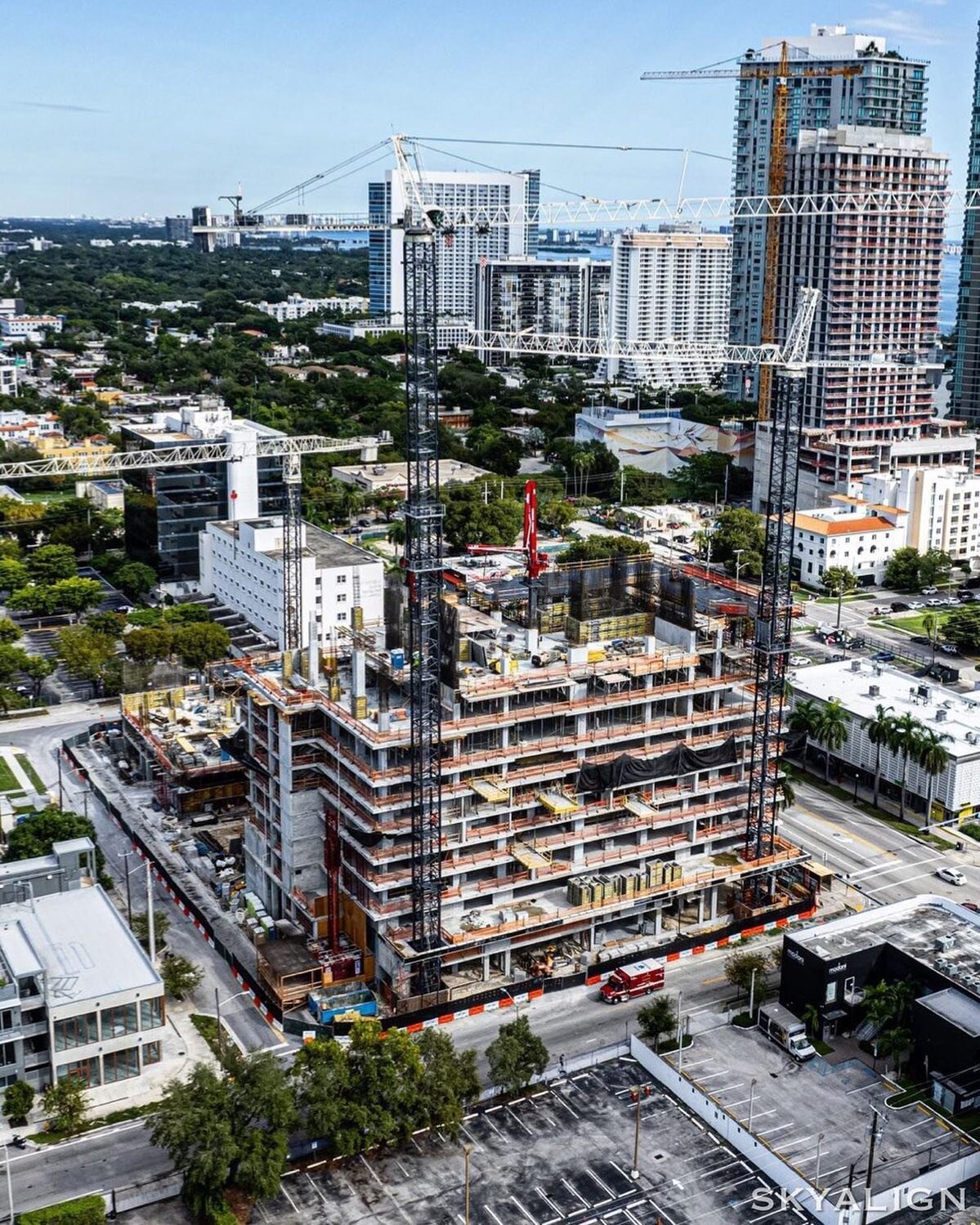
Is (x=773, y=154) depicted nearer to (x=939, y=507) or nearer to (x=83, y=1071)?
(x=939, y=507)

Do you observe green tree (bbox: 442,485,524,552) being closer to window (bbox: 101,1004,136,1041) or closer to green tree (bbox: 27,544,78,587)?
green tree (bbox: 27,544,78,587)

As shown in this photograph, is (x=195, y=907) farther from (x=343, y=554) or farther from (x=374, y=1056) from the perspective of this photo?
(x=343, y=554)

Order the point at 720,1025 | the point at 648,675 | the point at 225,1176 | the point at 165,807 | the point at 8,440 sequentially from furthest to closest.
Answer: the point at 8,440 < the point at 165,807 < the point at 648,675 < the point at 720,1025 < the point at 225,1176

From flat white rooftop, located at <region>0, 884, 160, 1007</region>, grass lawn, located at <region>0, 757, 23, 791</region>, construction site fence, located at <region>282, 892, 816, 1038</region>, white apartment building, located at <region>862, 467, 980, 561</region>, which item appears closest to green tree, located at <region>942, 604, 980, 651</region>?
white apartment building, located at <region>862, 467, 980, 561</region>

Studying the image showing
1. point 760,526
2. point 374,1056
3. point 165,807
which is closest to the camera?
point 374,1056

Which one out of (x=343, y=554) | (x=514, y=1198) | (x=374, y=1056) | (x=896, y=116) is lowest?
(x=514, y=1198)

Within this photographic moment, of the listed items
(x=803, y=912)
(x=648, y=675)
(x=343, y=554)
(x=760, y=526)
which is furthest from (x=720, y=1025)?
(x=760, y=526)

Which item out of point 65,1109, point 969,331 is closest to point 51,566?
point 65,1109
